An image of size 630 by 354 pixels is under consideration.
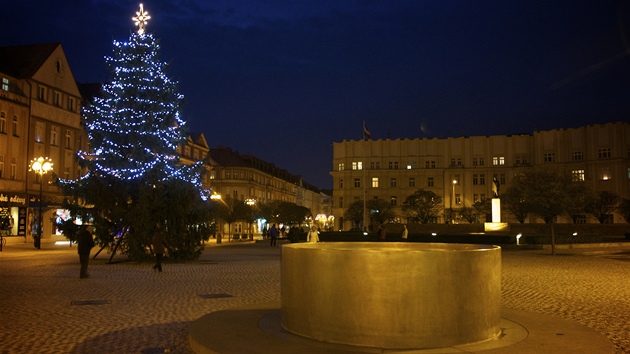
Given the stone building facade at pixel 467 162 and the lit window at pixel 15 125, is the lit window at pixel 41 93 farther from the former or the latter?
the stone building facade at pixel 467 162

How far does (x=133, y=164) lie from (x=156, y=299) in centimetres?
1343

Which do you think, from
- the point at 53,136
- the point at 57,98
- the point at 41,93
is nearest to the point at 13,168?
the point at 53,136

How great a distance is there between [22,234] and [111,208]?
2818cm

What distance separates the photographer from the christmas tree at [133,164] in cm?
2608

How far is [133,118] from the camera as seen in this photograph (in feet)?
86.4

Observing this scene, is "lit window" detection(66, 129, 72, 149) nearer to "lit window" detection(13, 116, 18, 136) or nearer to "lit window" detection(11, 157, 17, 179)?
"lit window" detection(13, 116, 18, 136)

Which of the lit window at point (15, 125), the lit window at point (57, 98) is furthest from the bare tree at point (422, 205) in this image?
the lit window at point (15, 125)

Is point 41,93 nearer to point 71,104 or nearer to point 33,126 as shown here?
point 33,126

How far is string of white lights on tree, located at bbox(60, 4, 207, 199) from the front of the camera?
26.2 metres

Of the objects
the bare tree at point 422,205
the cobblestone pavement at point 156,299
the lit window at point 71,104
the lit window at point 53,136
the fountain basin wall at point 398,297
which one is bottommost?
the cobblestone pavement at point 156,299

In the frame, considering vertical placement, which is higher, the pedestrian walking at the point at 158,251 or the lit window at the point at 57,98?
the lit window at the point at 57,98

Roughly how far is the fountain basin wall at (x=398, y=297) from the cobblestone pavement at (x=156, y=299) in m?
2.02

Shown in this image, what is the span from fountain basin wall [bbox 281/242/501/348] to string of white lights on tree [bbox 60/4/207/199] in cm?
1914

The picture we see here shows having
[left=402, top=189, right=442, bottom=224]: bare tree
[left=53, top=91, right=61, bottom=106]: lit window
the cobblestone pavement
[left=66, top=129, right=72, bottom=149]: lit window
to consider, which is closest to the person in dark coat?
the cobblestone pavement
